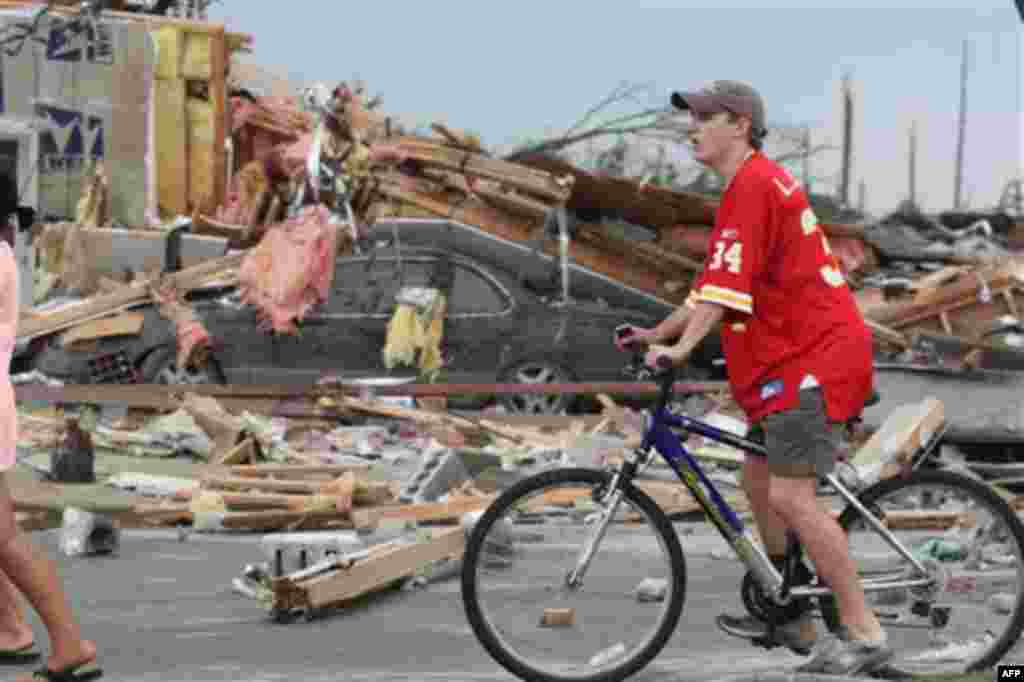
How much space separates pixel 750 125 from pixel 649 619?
5.40 ft

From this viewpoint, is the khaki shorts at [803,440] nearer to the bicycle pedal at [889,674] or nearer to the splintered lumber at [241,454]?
the bicycle pedal at [889,674]

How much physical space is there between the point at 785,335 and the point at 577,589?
1096 millimetres

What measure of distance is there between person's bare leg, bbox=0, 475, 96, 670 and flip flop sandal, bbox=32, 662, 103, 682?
22 mm

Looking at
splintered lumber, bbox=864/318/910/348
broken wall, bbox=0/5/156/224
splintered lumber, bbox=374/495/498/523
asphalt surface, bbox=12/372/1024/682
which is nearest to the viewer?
asphalt surface, bbox=12/372/1024/682

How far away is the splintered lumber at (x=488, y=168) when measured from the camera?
20.6 m

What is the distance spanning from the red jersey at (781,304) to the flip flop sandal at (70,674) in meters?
2.40

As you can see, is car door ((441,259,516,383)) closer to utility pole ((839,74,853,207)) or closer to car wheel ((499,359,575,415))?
car wheel ((499,359,575,415))

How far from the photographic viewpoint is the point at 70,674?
7.66m

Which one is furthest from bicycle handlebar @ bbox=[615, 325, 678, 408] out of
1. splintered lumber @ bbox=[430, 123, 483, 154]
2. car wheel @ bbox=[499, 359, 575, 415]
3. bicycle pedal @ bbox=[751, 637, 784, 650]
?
splintered lumber @ bbox=[430, 123, 483, 154]

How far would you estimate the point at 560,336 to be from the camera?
61.8ft

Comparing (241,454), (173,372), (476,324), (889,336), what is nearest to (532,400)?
(476,324)

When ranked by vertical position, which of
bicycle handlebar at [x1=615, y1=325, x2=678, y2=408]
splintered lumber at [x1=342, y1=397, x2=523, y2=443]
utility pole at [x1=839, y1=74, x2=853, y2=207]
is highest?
bicycle handlebar at [x1=615, y1=325, x2=678, y2=408]

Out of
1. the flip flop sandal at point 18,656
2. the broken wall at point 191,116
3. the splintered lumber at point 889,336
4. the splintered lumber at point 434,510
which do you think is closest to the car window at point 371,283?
the splintered lumber at point 889,336

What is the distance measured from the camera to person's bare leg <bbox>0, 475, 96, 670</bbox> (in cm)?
762
